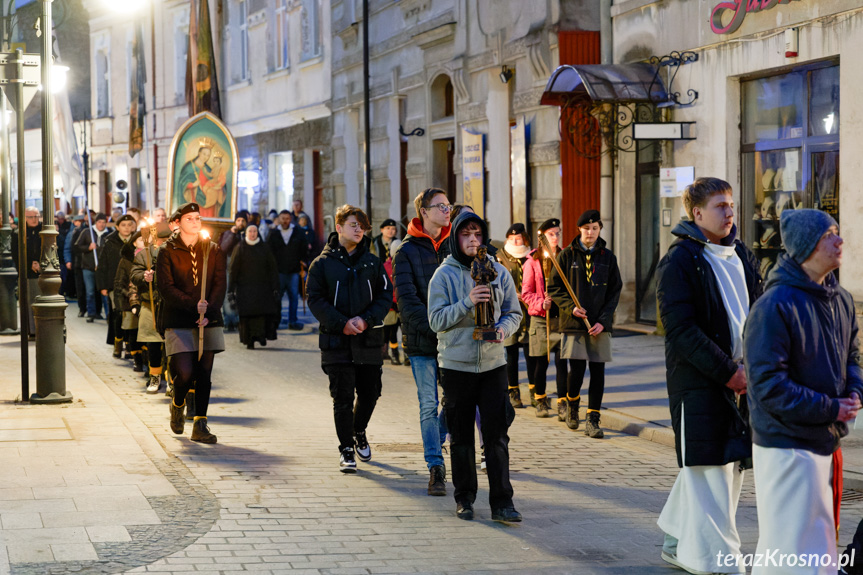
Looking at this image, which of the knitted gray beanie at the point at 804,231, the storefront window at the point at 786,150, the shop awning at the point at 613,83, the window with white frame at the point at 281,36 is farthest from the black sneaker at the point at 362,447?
the window with white frame at the point at 281,36

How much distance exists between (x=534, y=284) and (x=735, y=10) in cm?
555

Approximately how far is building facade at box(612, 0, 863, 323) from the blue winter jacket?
873 centimetres

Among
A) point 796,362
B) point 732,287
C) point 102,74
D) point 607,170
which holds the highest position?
point 102,74

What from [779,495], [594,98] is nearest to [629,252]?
[594,98]

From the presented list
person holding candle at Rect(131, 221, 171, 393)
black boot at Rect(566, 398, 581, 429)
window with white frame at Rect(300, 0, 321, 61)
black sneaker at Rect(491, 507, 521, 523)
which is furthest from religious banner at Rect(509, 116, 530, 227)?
black sneaker at Rect(491, 507, 521, 523)

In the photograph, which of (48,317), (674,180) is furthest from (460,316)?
(674,180)

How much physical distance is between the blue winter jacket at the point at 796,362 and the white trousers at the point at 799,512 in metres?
0.06

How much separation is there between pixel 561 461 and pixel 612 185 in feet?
31.4

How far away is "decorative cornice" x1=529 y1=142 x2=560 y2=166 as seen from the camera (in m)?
18.7

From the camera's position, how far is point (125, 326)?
45.7ft

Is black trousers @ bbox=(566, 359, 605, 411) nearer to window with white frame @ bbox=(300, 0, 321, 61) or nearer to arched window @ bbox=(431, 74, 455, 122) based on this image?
arched window @ bbox=(431, 74, 455, 122)

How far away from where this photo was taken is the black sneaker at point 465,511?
709 centimetres

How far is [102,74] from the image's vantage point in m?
48.0

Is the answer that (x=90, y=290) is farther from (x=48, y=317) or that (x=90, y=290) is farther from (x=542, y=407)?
(x=542, y=407)
